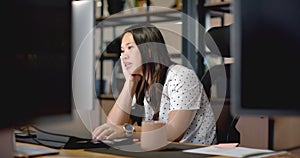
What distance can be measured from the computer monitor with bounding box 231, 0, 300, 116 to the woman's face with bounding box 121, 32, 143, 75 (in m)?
1.46

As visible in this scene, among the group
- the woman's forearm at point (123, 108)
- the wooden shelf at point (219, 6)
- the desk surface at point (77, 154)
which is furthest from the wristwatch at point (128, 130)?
the wooden shelf at point (219, 6)

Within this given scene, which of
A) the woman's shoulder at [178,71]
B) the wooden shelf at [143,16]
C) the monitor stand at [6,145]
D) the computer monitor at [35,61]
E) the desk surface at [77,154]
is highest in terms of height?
the wooden shelf at [143,16]

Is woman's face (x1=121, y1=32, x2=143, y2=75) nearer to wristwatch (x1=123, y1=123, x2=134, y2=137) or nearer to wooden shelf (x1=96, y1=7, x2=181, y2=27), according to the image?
wristwatch (x1=123, y1=123, x2=134, y2=137)

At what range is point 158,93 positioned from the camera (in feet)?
7.72

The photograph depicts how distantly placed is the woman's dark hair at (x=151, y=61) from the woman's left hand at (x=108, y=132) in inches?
19.9

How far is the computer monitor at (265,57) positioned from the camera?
2.67ft

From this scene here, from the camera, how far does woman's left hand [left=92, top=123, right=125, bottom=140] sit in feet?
5.96

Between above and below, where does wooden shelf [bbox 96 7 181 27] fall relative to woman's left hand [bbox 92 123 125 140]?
above

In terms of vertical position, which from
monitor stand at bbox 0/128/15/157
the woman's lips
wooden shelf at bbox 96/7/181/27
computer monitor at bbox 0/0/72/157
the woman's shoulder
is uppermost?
wooden shelf at bbox 96/7/181/27

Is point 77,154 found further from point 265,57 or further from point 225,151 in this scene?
point 265,57

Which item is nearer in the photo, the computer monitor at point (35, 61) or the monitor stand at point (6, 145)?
the computer monitor at point (35, 61)

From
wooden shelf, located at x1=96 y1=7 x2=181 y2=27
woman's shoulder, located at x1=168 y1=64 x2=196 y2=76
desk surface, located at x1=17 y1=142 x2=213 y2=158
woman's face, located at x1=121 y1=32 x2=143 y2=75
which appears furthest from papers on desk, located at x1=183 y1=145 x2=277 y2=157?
wooden shelf, located at x1=96 y1=7 x2=181 y2=27

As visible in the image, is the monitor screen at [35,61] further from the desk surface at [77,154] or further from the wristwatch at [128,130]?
the wristwatch at [128,130]

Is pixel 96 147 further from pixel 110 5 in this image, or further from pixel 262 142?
pixel 110 5
